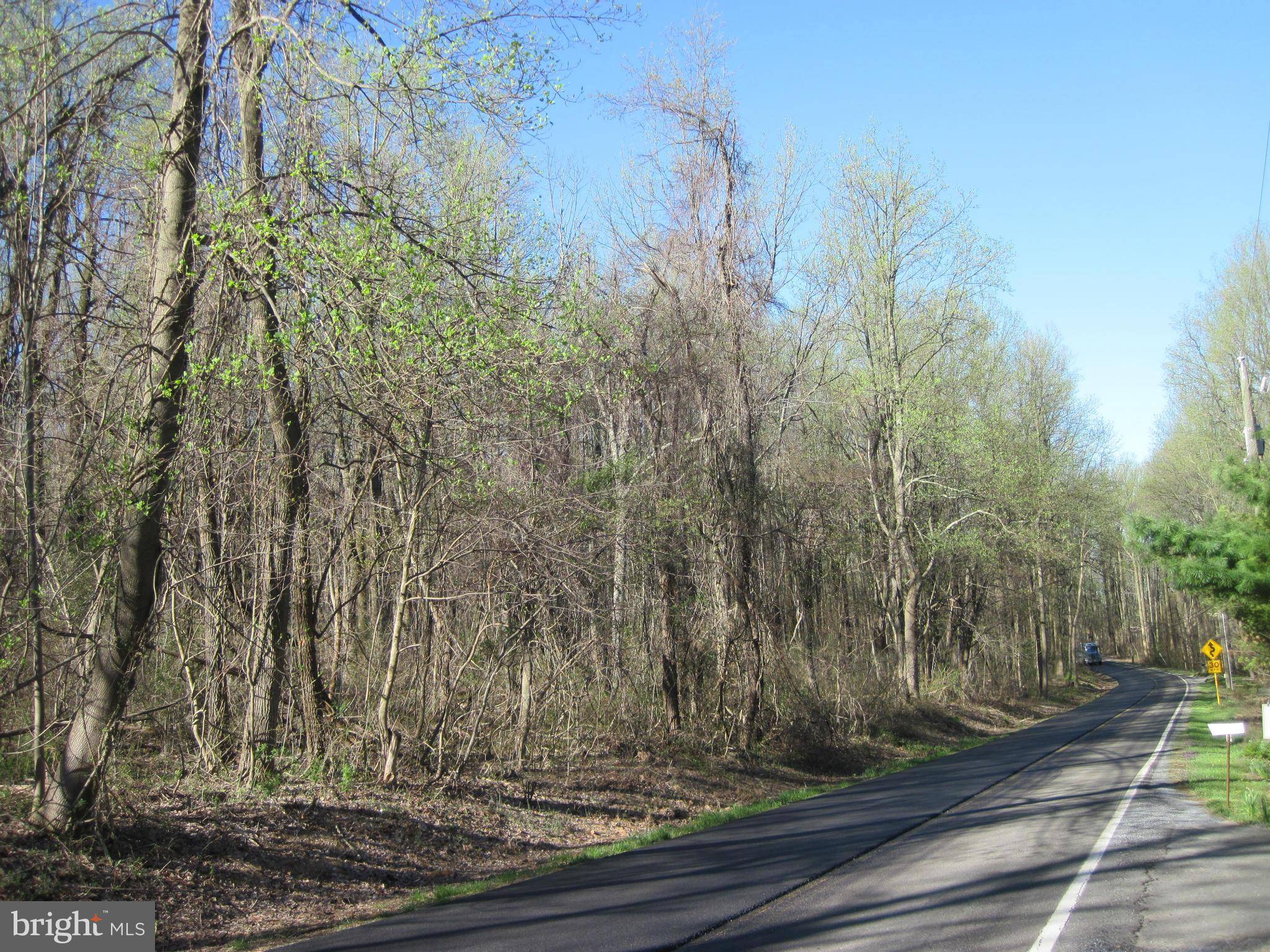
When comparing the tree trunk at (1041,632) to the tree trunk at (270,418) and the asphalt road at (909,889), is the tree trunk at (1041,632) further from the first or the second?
the tree trunk at (270,418)

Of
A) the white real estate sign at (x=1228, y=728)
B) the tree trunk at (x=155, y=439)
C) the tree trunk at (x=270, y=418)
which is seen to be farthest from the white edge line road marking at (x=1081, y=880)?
the tree trunk at (x=270, y=418)

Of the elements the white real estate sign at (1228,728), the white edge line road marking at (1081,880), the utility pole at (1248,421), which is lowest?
the white edge line road marking at (1081,880)

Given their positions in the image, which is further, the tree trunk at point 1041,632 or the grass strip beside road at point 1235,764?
the tree trunk at point 1041,632

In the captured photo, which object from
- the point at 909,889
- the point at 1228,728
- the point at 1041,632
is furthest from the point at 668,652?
the point at 1041,632

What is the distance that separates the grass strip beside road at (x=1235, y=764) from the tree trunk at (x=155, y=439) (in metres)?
12.6

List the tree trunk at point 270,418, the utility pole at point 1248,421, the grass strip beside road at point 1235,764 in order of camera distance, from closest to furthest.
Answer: the tree trunk at point 270,418, the grass strip beside road at point 1235,764, the utility pole at point 1248,421

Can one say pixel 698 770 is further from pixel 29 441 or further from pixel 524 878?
pixel 29 441

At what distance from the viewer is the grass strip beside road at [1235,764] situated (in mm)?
12016

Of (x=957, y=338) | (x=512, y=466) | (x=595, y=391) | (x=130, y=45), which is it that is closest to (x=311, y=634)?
(x=512, y=466)

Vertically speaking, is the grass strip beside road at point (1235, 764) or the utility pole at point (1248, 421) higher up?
the utility pole at point (1248, 421)

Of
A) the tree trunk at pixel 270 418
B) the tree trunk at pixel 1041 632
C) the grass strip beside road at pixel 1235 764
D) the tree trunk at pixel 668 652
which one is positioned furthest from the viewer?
the tree trunk at pixel 1041 632

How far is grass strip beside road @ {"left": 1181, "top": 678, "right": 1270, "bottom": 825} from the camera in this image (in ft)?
39.4

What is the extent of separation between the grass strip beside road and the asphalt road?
552mm

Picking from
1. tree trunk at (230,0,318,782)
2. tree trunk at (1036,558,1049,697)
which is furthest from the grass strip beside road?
tree trunk at (1036,558,1049,697)
